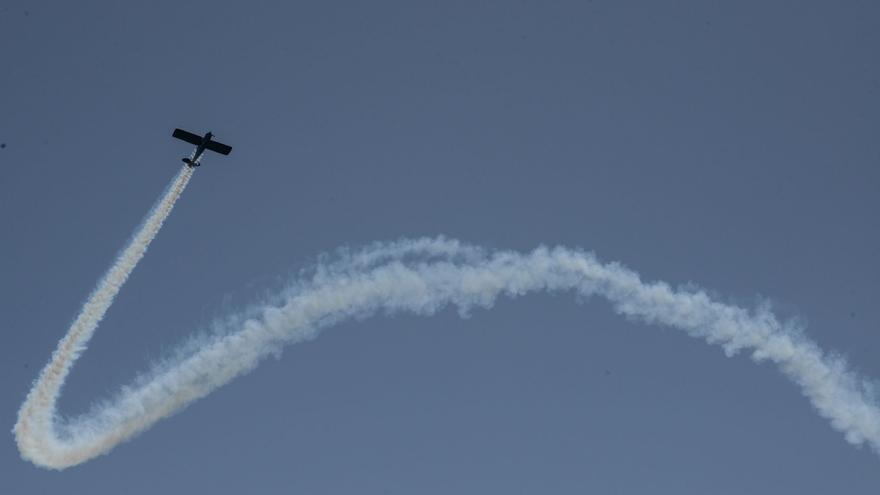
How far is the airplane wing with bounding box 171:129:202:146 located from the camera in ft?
330

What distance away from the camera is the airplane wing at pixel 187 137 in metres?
101

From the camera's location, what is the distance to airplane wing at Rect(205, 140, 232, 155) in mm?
100500

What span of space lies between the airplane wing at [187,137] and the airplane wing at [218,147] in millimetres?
637

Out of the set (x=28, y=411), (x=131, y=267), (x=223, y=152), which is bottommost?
(x=28, y=411)

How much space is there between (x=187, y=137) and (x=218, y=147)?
2.01m

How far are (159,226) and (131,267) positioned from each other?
2.88 meters

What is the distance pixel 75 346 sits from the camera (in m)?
99.0

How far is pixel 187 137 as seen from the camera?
101125 mm

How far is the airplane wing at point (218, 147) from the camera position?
330 ft

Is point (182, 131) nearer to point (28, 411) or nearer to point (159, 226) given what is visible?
Result: point (159, 226)

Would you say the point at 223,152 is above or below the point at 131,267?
above

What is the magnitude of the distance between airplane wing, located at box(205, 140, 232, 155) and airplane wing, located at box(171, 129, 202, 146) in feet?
2.09

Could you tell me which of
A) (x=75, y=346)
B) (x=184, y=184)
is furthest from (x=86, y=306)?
(x=184, y=184)

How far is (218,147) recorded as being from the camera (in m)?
101
